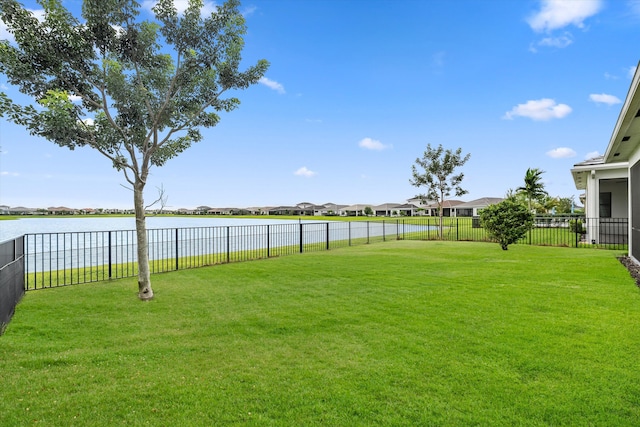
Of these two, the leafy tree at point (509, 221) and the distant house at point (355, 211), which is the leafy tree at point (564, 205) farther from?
the distant house at point (355, 211)

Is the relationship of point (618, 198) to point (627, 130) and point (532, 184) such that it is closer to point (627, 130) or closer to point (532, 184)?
point (627, 130)

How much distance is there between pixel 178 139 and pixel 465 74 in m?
15.5

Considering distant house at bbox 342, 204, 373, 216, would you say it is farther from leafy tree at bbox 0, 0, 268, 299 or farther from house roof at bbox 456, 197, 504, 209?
leafy tree at bbox 0, 0, 268, 299

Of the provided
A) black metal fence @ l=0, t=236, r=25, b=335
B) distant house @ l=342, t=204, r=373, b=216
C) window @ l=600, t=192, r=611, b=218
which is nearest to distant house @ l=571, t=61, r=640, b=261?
window @ l=600, t=192, r=611, b=218

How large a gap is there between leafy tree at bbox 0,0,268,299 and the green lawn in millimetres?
1832

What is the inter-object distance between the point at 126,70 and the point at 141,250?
3.54 metres

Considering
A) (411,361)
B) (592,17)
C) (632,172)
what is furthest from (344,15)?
(411,361)

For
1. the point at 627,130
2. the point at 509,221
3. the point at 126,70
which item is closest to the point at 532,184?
the point at 509,221

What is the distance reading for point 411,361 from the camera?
10.8 ft

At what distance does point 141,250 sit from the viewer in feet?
20.3

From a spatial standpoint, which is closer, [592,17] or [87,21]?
[87,21]

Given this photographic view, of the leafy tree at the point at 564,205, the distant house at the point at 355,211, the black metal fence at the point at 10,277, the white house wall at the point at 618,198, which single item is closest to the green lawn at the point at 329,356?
the black metal fence at the point at 10,277

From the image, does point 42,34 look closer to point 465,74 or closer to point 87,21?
point 87,21

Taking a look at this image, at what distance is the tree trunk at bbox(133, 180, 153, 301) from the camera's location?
240 inches
